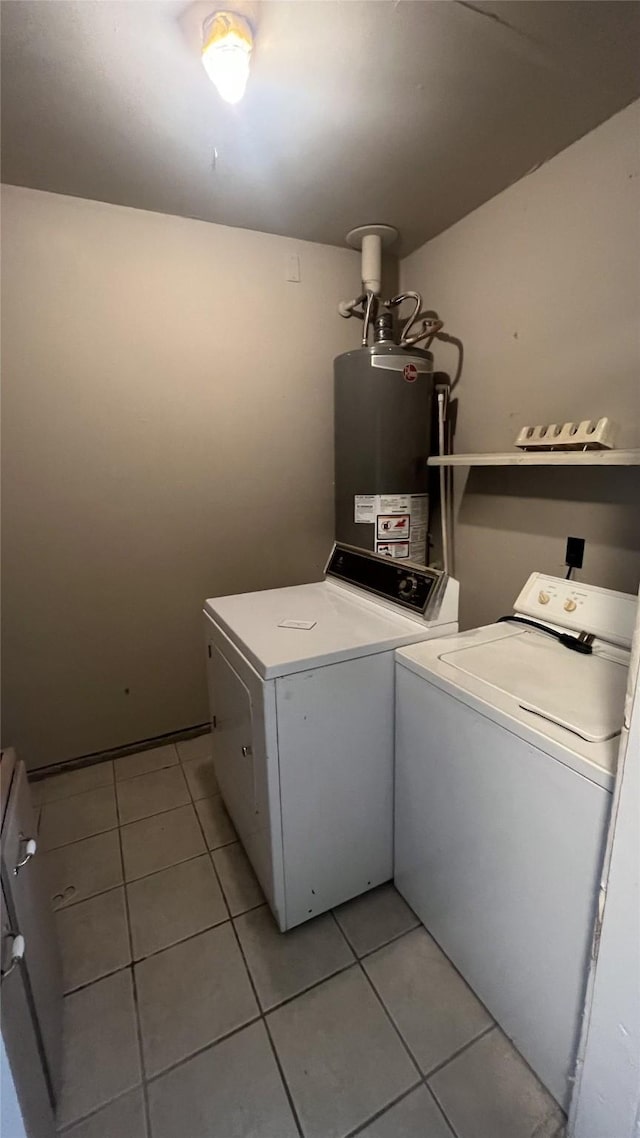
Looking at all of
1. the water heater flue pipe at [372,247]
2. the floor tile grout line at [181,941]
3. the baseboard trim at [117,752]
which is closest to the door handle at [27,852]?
the floor tile grout line at [181,941]

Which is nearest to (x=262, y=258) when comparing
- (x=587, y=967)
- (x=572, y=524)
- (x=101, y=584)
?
(x=101, y=584)

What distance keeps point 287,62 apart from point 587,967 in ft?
6.85

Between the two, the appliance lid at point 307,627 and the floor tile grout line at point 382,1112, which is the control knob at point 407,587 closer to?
the appliance lid at point 307,627

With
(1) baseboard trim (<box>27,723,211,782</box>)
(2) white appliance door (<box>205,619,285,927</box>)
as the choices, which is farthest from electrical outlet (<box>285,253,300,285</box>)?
(1) baseboard trim (<box>27,723,211,782</box>)

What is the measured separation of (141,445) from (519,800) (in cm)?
179

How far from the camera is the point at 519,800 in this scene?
929 millimetres

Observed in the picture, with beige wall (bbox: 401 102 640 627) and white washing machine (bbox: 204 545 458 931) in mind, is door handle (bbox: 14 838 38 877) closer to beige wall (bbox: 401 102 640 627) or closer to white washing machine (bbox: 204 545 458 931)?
white washing machine (bbox: 204 545 458 931)

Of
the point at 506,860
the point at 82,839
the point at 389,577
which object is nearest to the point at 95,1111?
the point at 82,839

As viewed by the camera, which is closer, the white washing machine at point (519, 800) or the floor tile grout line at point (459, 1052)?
the white washing machine at point (519, 800)

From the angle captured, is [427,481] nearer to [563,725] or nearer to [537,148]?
[537,148]

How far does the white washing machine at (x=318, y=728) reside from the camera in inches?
45.7

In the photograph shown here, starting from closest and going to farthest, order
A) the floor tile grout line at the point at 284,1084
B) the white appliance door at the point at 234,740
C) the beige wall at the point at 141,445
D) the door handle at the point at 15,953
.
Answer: the door handle at the point at 15,953 < the floor tile grout line at the point at 284,1084 < the white appliance door at the point at 234,740 < the beige wall at the point at 141,445

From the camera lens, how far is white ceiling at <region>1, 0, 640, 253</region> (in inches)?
41.5

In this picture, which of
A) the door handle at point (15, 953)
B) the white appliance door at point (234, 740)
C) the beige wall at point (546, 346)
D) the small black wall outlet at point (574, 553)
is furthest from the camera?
the small black wall outlet at point (574, 553)
